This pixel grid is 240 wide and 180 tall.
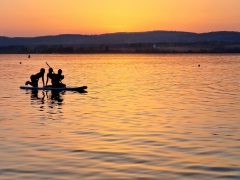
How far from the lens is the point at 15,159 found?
1474 centimetres

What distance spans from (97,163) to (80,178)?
1.58 meters

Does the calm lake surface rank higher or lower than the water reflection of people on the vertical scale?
higher

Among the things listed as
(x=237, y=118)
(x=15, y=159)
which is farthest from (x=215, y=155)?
(x=237, y=118)

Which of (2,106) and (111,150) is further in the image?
(2,106)

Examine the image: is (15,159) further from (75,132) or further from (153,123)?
(153,123)

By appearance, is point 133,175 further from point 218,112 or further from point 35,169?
point 218,112

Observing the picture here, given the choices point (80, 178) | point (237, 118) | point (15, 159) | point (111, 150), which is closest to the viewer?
point (80, 178)

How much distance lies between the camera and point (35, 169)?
13570 millimetres

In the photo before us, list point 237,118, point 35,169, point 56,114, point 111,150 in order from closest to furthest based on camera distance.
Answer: point 35,169 < point 111,150 < point 237,118 < point 56,114

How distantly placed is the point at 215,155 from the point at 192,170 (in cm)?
204

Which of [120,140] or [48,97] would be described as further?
[48,97]

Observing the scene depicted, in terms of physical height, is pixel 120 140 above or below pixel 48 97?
above

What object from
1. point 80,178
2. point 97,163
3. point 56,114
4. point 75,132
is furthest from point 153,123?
point 80,178

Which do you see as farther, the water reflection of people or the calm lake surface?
the water reflection of people
